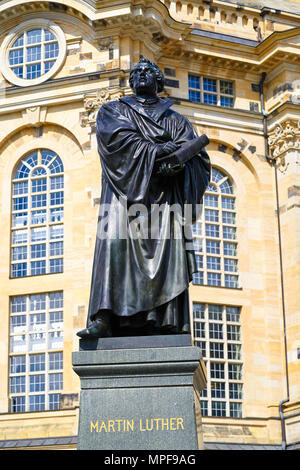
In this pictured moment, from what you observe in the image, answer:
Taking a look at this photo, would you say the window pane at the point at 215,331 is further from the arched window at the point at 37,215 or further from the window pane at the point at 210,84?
the window pane at the point at 210,84

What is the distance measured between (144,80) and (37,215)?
68.4ft

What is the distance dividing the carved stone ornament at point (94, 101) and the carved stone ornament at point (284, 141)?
237 inches

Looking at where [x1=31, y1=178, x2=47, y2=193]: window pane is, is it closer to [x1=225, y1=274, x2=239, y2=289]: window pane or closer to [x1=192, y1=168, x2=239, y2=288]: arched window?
[x1=192, y1=168, x2=239, y2=288]: arched window

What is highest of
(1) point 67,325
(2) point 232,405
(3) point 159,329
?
(1) point 67,325

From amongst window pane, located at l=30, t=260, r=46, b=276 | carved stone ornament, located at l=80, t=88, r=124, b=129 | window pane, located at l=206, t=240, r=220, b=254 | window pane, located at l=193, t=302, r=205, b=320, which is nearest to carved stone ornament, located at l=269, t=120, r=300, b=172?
window pane, located at l=206, t=240, r=220, b=254

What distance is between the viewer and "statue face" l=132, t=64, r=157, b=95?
8.38 meters

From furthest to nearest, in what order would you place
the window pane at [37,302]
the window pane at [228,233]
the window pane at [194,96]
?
1. the window pane at [194,96]
2. the window pane at [228,233]
3. the window pane at [37,302]

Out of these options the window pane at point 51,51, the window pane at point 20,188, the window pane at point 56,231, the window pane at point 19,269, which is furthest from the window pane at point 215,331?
the window pane at point 51,51

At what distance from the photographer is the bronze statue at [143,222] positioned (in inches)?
292

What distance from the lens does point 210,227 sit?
29703mm

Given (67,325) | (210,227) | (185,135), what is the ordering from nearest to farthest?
1. (185,135)
2. (67,325)
3. (210,227)

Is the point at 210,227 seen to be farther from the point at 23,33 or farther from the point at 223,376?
the point at 23,33

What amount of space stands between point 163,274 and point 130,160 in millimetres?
1052

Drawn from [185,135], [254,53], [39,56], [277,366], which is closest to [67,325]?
[277,366]
